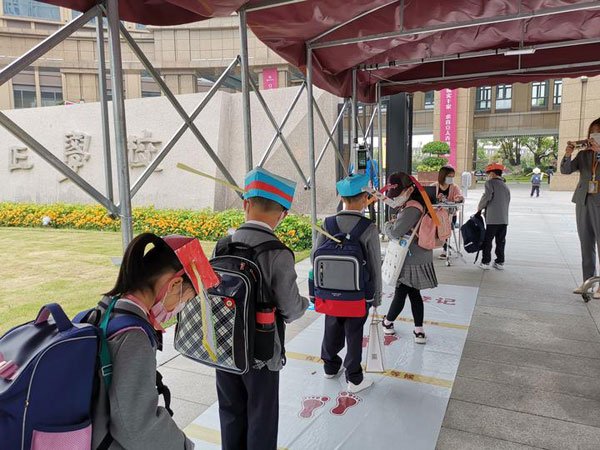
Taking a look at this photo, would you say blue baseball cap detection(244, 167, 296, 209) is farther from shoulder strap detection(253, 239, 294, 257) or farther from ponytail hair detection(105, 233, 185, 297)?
ponytail hair detection(105, 233, 185, 297)

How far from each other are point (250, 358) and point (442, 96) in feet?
89.7

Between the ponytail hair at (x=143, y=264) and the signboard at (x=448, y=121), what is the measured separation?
26938 millimetres

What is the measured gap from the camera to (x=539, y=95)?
1097 inches

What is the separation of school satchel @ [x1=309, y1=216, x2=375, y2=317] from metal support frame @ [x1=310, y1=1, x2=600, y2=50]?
7.13ft

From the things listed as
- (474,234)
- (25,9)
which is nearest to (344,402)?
(474,234)

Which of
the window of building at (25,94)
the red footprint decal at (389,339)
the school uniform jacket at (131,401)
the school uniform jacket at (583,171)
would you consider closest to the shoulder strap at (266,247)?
the school uniform jacket at (131,401)

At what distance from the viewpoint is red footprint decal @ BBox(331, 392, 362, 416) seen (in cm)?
279

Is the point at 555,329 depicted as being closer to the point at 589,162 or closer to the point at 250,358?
the point at 589,162

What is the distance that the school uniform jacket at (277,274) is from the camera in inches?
77.2

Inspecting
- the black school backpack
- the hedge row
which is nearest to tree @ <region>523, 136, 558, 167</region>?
the hedge row

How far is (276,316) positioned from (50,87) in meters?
35.4

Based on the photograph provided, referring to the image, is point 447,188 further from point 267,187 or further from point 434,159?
point 434,159

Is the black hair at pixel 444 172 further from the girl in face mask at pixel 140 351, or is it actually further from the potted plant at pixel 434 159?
the potted plant at pixel 434 159

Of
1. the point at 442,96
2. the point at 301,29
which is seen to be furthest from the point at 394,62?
the point at 442,96
